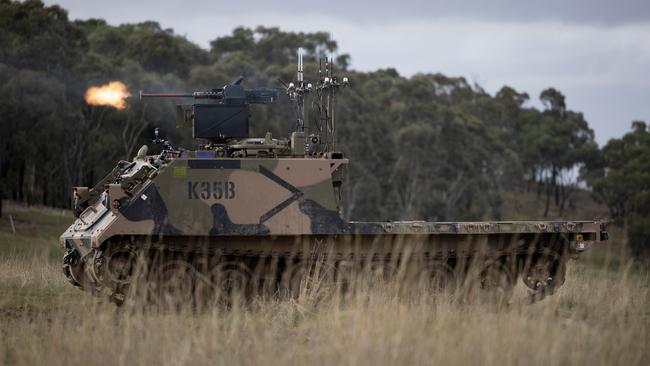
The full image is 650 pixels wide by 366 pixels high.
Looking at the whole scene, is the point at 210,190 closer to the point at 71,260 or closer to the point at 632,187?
the point at 71,260

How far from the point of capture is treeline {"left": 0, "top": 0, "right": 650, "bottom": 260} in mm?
51844

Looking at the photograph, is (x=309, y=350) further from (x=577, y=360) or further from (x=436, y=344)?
(x=577, y=360)

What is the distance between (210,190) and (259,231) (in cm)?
98

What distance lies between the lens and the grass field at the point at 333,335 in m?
10.5

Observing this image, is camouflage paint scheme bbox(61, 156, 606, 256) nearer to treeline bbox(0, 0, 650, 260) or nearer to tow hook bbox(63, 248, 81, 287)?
tow hook bbox(63, 248, 81, 287)

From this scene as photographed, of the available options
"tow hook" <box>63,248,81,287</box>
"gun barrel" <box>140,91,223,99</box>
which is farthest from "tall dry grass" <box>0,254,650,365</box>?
"gun barrel" <box>140,91,223,99</box>

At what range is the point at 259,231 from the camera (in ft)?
51.3

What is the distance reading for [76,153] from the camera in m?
56.7

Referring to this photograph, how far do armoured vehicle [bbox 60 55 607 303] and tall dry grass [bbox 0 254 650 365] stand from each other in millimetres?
1001

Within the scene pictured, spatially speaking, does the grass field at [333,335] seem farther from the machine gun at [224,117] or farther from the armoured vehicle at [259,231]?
the machine gun at [224,117]

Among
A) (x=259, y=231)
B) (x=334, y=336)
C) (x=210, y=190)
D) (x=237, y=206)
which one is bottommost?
(x=334, y=336)

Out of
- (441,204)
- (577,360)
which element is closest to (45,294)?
(577,360)

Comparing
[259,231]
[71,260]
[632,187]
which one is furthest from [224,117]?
[632,187]

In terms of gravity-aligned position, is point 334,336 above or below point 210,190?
below
